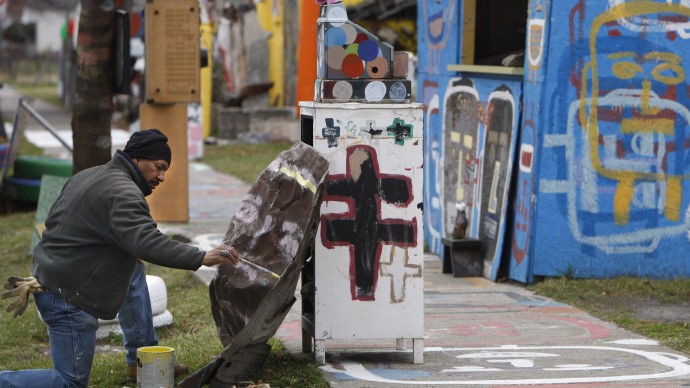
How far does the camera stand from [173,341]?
7.62 metres

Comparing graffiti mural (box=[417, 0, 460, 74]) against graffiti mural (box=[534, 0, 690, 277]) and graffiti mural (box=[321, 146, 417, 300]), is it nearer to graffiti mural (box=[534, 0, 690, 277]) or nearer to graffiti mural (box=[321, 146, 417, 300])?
graffiti mural (box=[534, 0, 690, 277])

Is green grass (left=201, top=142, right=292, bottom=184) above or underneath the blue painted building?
underneath

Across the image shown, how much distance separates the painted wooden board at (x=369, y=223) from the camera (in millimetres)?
6480

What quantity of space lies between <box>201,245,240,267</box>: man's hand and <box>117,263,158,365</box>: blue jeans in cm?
91

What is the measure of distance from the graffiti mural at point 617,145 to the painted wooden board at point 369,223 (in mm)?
2830

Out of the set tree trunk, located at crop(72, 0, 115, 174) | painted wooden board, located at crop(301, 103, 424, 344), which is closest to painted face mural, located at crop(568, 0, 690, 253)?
painted wooden board, located at crop(301, 103, 424, 344)

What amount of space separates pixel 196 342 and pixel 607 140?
12.3 feet

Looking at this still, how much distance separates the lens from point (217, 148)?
22.6 meters

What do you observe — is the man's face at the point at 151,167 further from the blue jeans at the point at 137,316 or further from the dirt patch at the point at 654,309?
the dirt patch at the point at 654,309

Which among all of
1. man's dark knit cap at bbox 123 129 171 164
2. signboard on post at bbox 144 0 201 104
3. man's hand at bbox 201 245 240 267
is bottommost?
man's hand at bbox 201 245 240 267

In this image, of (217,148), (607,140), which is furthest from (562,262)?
(217,148)

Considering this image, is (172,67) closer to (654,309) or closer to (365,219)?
(654,309)

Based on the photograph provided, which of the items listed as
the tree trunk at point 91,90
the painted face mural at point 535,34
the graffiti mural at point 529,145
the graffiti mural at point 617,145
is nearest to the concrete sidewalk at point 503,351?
the graffiti mural at point 529,145

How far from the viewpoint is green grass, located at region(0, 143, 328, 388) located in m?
6.42
